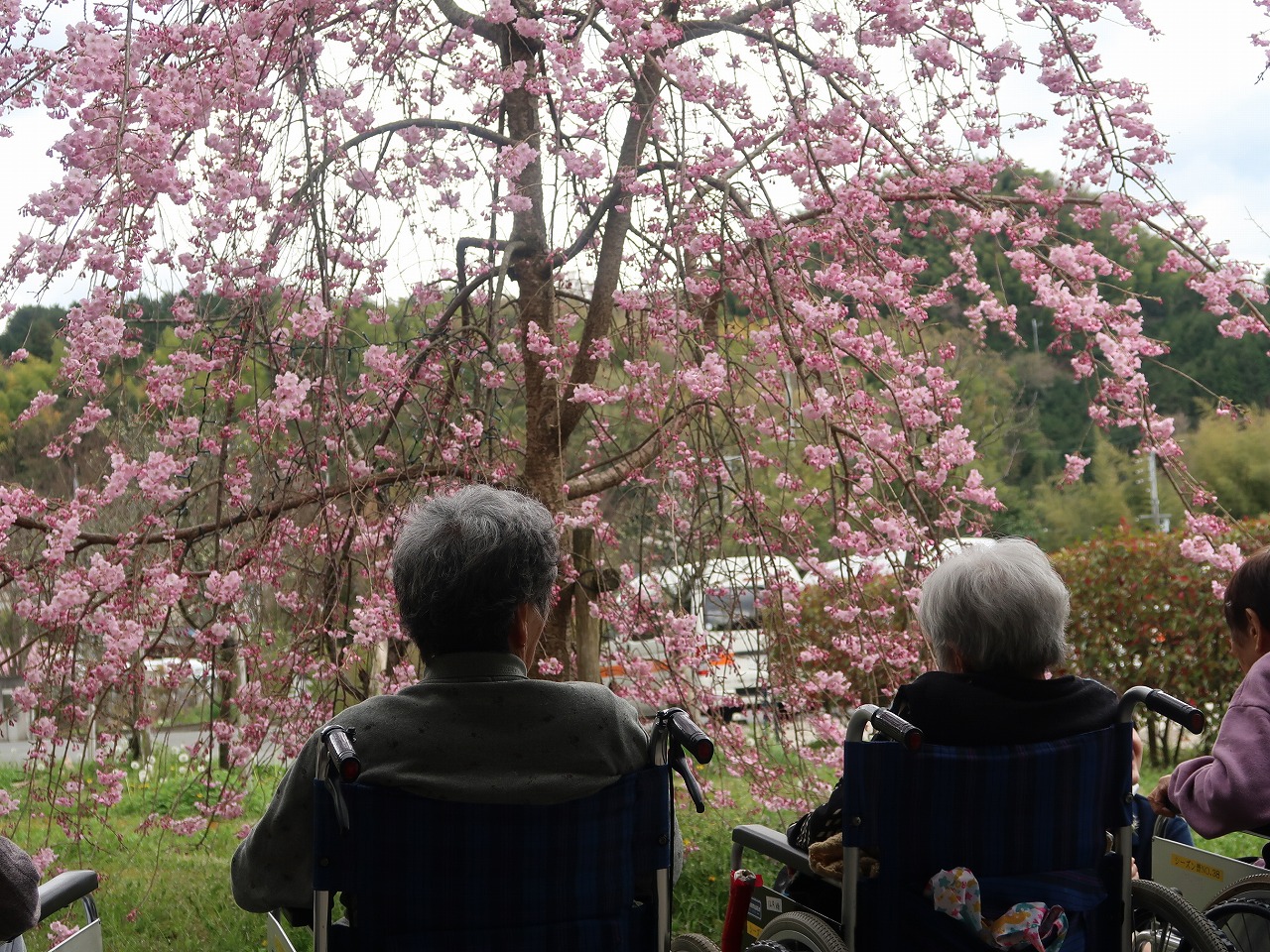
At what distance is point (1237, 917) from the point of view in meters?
1.82

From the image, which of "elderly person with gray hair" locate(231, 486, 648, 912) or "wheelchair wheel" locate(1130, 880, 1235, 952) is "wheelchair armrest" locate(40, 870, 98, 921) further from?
"wheelchair wheel" locate(1130, 880, 1235, 952)

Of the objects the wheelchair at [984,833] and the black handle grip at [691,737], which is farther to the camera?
the wheelchair at [984,833]

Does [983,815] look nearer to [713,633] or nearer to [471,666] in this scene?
[471,666]

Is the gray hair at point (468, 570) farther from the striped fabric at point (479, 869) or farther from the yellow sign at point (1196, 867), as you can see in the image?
the yellow sign at point (1196, 867)

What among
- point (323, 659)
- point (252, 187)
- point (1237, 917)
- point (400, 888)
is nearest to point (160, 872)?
point (323, 659)

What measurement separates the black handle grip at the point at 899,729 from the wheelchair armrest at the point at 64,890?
1.03m

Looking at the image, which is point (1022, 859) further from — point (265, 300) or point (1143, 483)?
point (1143, 483)

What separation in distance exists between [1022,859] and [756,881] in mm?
428

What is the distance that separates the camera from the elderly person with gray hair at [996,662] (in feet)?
5.04

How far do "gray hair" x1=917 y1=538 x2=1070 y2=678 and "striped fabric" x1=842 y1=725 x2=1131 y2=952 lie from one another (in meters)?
0.12

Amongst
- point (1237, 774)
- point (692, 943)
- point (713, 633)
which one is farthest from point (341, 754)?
point (713, 633)

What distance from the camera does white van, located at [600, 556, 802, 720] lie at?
3.28m

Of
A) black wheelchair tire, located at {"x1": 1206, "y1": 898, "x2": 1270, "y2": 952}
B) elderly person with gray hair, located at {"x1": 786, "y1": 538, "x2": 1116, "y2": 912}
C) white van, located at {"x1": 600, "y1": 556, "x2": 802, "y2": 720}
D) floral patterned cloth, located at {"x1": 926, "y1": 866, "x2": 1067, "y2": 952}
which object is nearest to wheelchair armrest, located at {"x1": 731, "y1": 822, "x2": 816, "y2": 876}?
elderly person with gray hair, located at {"x1": 786, "y1": 538, "x2": 1116, "y2": 912}

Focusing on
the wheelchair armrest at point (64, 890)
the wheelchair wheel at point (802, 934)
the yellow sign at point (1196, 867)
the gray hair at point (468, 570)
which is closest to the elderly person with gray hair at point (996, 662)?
the wheelchair wheel at point (802, 934)
